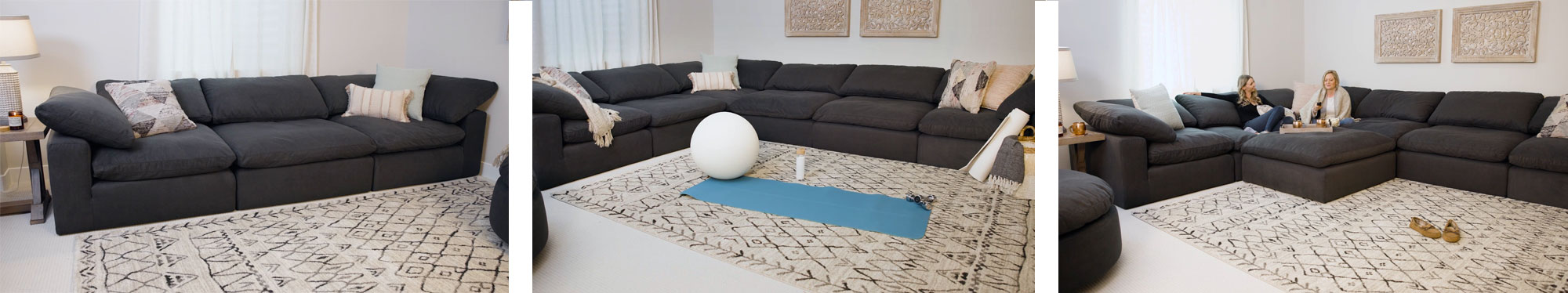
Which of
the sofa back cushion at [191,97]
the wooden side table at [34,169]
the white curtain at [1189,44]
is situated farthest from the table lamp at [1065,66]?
the wooden side table at [34,169]

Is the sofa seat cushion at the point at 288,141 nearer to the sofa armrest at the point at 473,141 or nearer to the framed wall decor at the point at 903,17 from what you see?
the sofa armrest at the point at 473,141

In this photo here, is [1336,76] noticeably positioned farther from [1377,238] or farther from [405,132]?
[405,132]

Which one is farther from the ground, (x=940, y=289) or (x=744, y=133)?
(x=744, y=133)

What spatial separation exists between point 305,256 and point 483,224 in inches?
18.8

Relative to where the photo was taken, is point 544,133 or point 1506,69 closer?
point 544,133

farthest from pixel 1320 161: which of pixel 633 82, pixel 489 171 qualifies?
pixel 489 171

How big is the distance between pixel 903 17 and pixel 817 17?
15 centimetres

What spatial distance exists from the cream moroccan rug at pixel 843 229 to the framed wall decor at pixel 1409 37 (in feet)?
4.04

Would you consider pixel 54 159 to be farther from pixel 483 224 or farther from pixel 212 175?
pixel 483 224

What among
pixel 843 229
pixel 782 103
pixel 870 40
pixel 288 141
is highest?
pixel 870 40

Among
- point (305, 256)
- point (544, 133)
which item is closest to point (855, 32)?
point (544, 133)

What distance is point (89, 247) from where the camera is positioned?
201 centimetres

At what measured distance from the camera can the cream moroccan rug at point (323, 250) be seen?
1.88 meters

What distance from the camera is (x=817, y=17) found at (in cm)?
118
